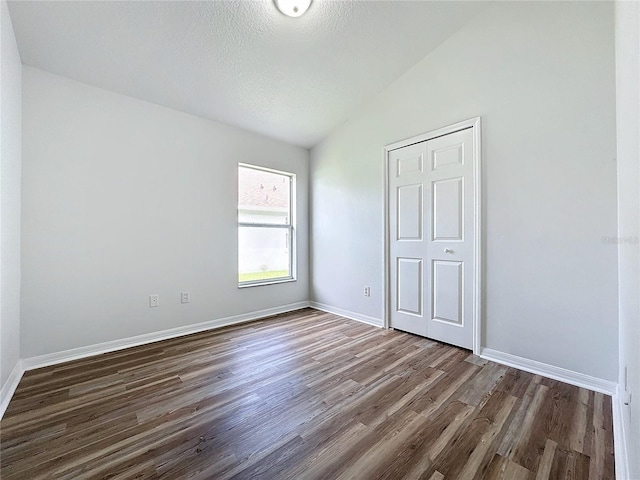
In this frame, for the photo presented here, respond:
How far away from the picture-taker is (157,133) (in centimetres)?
277

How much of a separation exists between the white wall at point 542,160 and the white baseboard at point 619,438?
0.75 ft

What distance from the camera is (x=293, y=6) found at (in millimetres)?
2059

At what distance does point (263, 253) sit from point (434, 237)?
2.19 m

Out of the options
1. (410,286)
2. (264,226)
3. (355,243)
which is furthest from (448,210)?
(264,226)

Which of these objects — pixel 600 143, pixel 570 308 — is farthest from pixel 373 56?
pixel 570 308

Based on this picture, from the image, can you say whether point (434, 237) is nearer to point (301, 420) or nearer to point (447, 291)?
point (447, 291)

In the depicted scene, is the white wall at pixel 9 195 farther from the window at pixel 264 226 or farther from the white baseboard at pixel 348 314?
the white baseboard at pixel 348 314

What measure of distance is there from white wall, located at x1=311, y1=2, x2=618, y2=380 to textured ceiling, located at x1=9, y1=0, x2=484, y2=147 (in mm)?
421

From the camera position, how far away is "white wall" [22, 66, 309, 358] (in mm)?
2205

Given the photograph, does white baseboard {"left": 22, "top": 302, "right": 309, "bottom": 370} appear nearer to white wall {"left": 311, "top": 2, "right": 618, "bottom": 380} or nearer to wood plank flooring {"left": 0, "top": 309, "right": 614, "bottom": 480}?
wood plank flooring {"left": 0, "top": 309, "right": 614, "bottom": 480}

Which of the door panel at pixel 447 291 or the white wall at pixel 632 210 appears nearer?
the white wall at pixel 632 210

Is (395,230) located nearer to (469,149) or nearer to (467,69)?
(469,149)

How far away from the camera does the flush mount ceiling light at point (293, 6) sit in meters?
2.03

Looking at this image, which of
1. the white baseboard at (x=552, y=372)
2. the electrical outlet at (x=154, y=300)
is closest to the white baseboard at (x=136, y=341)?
the electrical outlet at (x=154, y=300)
